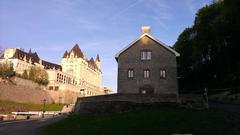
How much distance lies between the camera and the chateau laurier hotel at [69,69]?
405ft

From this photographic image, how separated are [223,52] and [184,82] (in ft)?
36.9

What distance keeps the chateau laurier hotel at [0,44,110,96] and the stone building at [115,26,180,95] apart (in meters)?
71.3

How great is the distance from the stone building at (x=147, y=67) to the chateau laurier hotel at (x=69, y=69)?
71300 millimetres

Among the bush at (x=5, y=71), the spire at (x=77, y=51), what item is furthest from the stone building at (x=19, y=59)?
the bush at (x=5, y=71)

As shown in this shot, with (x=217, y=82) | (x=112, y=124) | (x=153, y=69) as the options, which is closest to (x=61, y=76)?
(x=217, y=82)

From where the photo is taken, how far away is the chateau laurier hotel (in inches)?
4857

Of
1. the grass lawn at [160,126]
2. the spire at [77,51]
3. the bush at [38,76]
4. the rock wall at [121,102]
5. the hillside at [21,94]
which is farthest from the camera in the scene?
the spire at [77,51]

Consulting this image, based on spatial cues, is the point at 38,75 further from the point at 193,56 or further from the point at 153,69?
the point at 153,69

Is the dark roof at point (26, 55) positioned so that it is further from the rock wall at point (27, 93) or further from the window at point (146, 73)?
the window at point (146, 73)

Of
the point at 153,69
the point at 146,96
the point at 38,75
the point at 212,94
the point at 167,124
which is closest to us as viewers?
the point at 167,124

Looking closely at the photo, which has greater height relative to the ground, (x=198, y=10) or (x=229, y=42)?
(x=198, y=10)

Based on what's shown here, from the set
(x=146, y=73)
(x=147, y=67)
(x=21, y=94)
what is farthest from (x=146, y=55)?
(x=21, y=94)

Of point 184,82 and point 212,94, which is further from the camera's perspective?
point 184,82

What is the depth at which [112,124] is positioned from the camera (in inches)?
899
